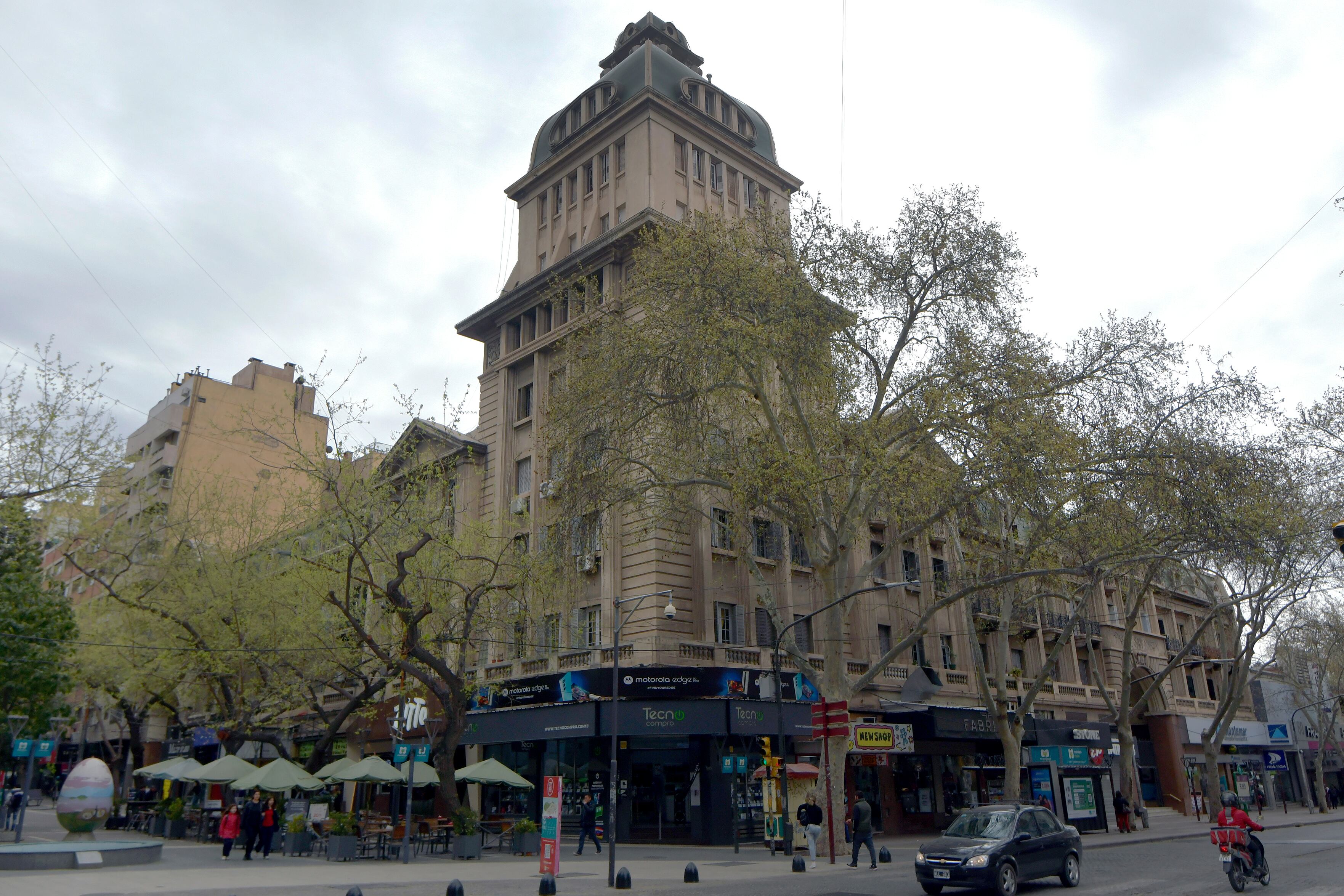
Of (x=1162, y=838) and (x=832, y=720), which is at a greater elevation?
(x=832, y=720)

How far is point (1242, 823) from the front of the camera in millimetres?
15797

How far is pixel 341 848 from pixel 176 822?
1257cm

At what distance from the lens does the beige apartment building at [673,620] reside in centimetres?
3017

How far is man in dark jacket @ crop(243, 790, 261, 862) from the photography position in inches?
982

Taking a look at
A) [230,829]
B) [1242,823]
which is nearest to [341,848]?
[230,829]

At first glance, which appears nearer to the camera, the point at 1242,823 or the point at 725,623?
the point at 1242,823

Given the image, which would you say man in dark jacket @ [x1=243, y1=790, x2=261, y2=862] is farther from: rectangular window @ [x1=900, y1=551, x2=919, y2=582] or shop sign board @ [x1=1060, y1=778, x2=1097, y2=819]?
shop sign board @ [x1=1060, y1=778, x2=1097, y2=819]

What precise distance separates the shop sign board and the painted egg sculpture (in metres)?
33.4

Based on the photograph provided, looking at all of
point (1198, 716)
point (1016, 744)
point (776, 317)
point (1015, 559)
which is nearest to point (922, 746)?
point (1016, 744)

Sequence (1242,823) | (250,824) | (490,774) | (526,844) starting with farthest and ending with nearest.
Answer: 1. (490,774)
2. (526,844)
3. (250,824)
4. (1242,823)

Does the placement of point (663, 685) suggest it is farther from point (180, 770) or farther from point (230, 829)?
point (180, 770)

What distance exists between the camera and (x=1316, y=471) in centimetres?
3039

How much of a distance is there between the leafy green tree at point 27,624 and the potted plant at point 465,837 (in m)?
13.2

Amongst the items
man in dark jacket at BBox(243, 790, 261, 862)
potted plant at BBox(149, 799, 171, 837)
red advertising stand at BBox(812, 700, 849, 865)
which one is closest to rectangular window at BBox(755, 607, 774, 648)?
red advertising stand at BBox(812, 700, 849, 865)
